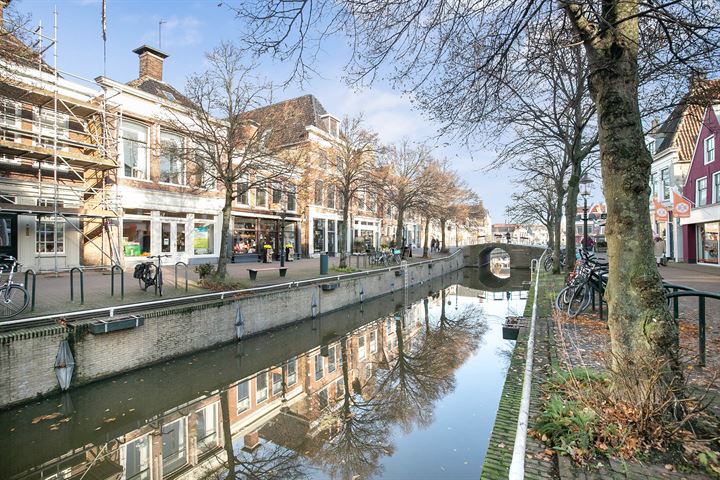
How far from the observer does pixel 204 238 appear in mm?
21984

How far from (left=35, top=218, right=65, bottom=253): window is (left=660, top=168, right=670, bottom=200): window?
38487 mm

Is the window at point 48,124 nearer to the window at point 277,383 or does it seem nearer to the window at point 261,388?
the window at point 261,388

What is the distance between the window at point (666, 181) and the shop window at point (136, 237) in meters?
36.0

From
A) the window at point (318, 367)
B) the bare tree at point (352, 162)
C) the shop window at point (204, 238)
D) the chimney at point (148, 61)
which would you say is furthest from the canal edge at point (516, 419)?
the chimney at point (148, 61)

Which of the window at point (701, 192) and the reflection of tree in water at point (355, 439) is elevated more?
the window at point (701, 192)

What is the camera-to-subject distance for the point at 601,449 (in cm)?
320

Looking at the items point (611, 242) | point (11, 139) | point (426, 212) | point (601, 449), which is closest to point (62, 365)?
point (601, 449)

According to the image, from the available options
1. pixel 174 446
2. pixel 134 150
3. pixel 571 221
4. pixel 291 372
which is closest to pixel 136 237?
pixel 134 150

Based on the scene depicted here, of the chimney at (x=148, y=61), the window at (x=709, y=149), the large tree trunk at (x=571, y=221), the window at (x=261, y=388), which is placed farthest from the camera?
the window at (x=709, y=149)

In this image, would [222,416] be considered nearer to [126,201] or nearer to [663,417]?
[663,417]

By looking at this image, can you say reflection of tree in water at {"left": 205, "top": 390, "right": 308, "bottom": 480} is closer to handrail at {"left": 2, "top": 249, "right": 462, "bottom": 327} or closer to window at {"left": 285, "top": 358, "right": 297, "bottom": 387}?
window at {"left": 285, "top": 358, "right": 297, "bottom": 387}

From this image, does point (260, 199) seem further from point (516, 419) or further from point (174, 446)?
point (516, 419)

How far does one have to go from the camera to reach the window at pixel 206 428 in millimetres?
6176

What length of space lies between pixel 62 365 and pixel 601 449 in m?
8.70
